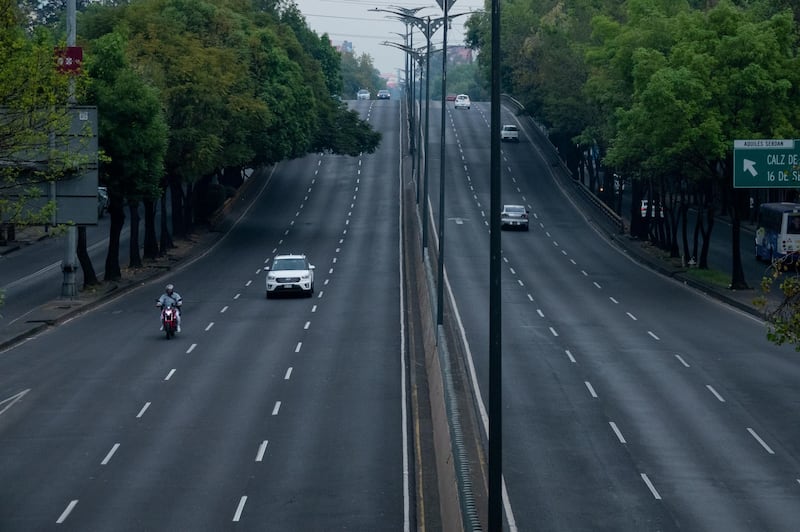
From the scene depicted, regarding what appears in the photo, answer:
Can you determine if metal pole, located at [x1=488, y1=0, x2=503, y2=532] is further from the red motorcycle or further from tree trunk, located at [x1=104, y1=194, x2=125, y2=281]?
tree trunk, located at [x1=104, y1=194, x2=125, y2=281]

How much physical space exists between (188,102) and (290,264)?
45.2 feet

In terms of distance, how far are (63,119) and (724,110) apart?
121ft

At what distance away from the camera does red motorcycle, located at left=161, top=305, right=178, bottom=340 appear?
42688 mm

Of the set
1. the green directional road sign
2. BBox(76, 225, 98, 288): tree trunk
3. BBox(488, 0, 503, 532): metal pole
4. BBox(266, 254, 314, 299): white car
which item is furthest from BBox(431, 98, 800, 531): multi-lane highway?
BBox(76, 225, 98, 288): tree trunk

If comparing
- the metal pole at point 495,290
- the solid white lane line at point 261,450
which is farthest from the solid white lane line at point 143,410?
the metal pole at point 495,290

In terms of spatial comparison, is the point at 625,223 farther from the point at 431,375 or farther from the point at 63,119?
the point at 63,119

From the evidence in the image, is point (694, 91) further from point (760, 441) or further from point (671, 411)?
point (760, 441)

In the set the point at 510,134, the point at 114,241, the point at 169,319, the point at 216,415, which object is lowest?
the point at 216,415

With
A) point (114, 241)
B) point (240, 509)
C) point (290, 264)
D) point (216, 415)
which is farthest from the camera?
point (114, 241)

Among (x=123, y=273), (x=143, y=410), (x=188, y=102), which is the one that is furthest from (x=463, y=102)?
(x=143, y=410)

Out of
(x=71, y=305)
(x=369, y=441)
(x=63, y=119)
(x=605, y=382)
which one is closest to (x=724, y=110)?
(x=605, y=382)

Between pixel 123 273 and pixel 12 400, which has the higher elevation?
pixel 123 273

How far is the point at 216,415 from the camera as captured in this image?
103ft

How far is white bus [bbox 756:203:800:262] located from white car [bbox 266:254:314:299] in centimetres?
2467
